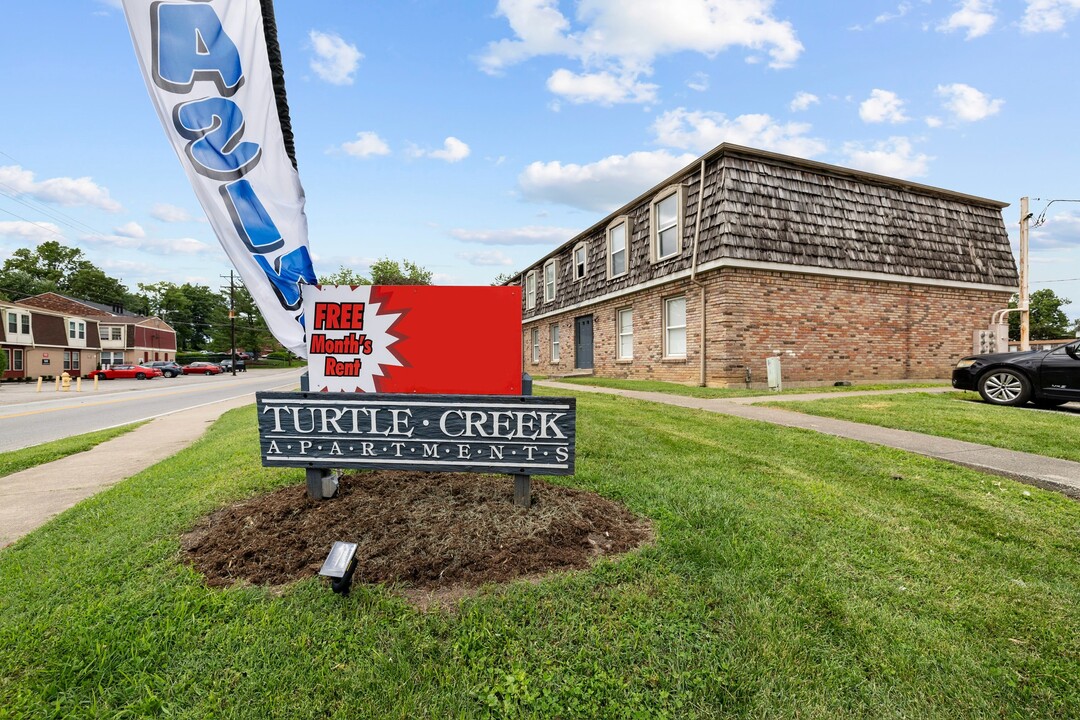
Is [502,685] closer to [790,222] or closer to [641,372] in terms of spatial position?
[790,222]

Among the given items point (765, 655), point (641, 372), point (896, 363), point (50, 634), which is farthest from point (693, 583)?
point (896, 363)

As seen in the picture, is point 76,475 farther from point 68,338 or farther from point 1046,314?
point 1046,314

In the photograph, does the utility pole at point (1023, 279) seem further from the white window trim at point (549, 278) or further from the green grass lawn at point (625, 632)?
the green grass lawn at point (625, 632)

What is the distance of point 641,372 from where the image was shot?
15.7m

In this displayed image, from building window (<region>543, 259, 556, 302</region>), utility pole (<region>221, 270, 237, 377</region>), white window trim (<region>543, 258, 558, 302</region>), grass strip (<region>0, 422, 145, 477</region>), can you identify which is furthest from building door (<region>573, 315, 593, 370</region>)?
utility pole (<region>221, 270, 237, 377</region>)

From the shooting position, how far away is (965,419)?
23.0ft

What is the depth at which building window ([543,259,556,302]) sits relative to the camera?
2294cm

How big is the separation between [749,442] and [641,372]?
32.4 feet

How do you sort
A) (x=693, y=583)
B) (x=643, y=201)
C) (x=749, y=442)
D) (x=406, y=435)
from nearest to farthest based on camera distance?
(x=693, y=583) < (x=406, y=435) < (x=749, y=442) < (x=643, y=201)

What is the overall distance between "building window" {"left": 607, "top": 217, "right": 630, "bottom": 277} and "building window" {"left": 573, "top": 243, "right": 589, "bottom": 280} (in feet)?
6.70

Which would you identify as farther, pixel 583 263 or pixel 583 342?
pixel 583 342

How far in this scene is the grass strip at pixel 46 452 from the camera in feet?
20.6

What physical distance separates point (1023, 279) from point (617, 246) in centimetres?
1379

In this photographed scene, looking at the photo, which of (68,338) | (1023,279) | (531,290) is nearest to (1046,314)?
(1023,279)
